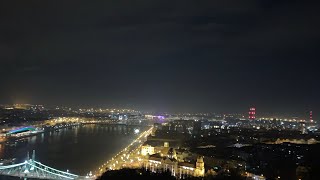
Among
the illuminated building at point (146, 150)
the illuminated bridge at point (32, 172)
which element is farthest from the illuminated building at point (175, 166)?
the illuminated bridge at point (32, 172)

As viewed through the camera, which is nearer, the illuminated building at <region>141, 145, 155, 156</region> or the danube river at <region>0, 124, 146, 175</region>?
the danube river at <region>0, 124, 146, 175</region>

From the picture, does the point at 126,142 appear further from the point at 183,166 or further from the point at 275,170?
the point at 275,170

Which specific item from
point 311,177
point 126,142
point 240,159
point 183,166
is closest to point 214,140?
point 126,142

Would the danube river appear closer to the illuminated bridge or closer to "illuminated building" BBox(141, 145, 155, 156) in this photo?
the illuminated bridge

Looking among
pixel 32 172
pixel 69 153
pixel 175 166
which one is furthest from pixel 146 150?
pixel 32 172

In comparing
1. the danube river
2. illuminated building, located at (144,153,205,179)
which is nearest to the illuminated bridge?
A: the danube river

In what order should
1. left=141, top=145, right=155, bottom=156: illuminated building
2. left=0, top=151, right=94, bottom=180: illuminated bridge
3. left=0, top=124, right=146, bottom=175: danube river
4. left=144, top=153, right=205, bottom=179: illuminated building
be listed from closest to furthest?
1. left=0, top=151, right=94, bottom=180: illuminated bridge
2. left=144, top=153, right=205, bottom=179: illuminated building
3. left=0, top=124, right=146, bottom=175: danube river
4. left=141, top=145, right=155, bottom=156: illuminated building

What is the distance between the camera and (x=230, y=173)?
9438mm

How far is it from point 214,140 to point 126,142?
4.15 m

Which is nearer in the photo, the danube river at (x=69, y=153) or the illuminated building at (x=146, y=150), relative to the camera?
the danube river at (x=69, y=153)

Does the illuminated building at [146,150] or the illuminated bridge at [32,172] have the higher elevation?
the illuminated building at [146,150]

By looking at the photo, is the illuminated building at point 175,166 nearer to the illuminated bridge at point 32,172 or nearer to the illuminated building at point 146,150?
the illuminated building at point 146,150

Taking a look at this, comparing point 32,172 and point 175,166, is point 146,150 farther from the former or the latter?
point 32,172

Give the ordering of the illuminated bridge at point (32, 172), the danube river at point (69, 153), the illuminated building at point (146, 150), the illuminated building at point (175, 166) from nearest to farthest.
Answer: the illuminated bridge at point (32, 172) < the illuminated building at point (175, 166) < the danube river at point (69, 153) < the illuminated building at point (146, 150)
